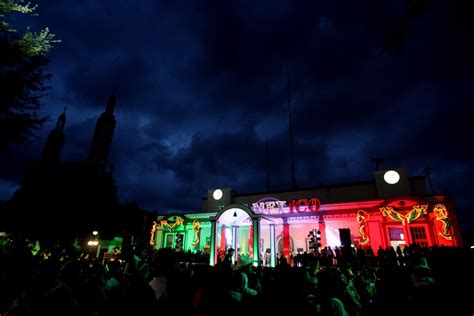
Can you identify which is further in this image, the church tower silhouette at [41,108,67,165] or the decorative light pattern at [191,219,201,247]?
the church tower silhouette at [41,108,67,165]

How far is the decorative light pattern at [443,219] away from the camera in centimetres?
1609

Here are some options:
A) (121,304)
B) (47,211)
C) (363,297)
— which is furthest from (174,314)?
(47,211)

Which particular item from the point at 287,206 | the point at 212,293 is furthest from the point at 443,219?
the point at 212,293

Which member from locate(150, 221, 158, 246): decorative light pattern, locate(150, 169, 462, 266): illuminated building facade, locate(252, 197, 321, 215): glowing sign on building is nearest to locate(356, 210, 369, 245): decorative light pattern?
locate(150, 169, 462, 266): illuminated building facade

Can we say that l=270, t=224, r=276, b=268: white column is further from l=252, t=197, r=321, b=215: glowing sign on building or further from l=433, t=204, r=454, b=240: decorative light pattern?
l=433, t=204, r=454, b=240: decorative light pattern

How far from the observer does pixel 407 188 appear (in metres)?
20.0

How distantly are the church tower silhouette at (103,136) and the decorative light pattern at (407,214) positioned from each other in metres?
93.3

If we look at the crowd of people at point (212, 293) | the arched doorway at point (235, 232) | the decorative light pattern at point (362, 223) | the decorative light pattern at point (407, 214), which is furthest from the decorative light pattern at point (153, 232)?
the decorative light pattern at point (407, 214)

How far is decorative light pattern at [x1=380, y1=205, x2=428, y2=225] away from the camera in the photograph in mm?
16938

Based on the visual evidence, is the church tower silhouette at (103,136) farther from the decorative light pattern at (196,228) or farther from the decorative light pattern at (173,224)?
the decorative light pattern at (196,228)

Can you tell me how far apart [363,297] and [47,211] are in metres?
26.9

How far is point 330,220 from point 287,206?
147 inches

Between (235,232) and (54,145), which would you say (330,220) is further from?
(54,145)

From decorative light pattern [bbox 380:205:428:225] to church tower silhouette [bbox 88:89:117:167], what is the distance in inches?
3672
